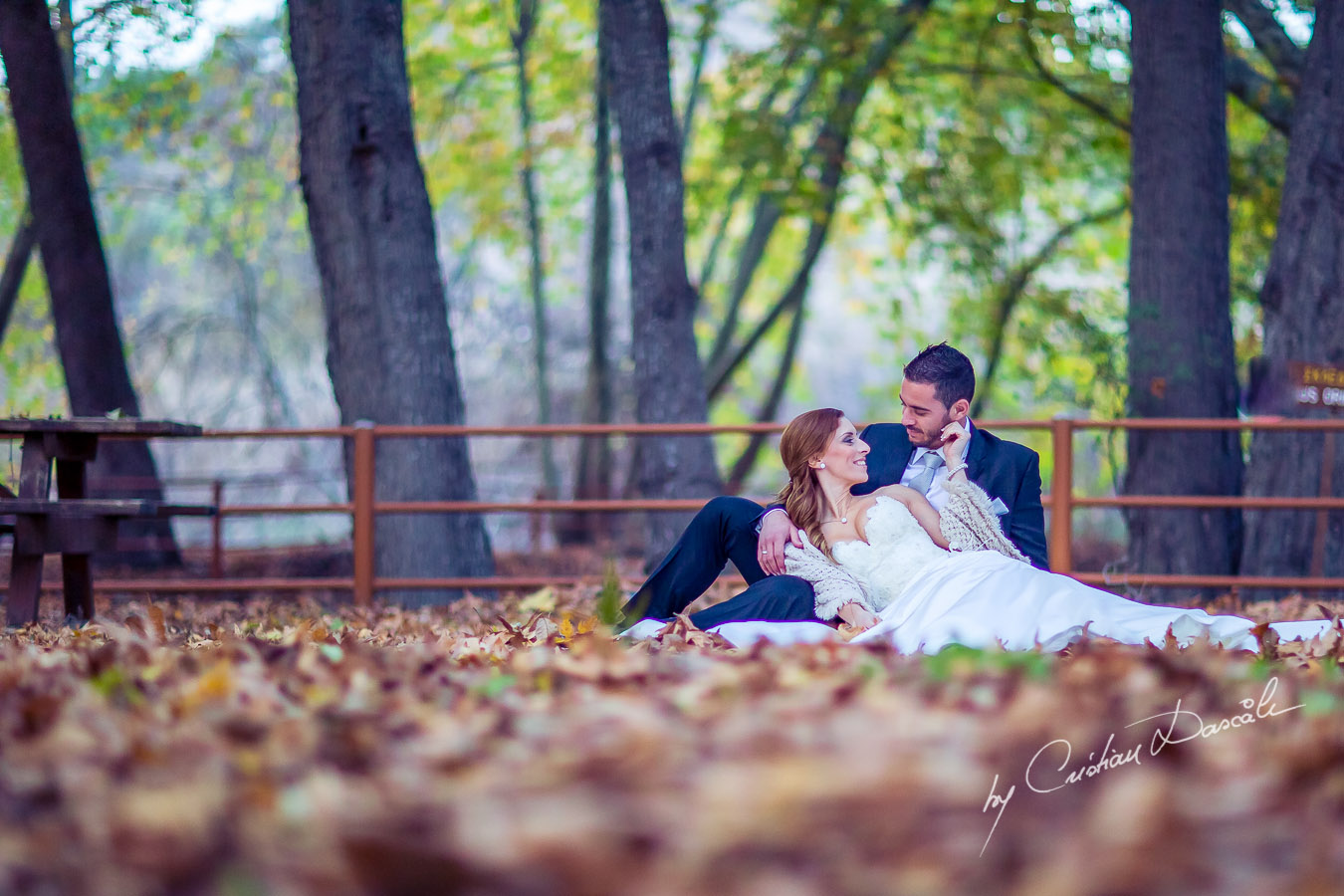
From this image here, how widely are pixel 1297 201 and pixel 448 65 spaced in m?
10.4

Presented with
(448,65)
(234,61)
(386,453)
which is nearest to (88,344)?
(386,453)

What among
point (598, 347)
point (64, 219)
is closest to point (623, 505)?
point (64, 219)

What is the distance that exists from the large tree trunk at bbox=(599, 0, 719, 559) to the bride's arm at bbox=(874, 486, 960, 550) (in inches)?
126

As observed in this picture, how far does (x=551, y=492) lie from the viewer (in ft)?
50.9

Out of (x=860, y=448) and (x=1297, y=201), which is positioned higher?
(x=1297, y=201)

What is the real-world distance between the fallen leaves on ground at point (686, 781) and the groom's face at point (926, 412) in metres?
1.68

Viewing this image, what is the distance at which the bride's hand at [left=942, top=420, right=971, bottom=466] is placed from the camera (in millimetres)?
4008

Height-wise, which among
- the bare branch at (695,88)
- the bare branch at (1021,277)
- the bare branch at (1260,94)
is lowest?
the bare branch at (1021,277)

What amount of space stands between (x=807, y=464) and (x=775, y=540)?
311 millimetres

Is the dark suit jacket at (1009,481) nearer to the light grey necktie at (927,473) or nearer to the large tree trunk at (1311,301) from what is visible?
the light grey necktie at (927,473)

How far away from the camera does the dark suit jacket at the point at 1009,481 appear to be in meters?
4.05

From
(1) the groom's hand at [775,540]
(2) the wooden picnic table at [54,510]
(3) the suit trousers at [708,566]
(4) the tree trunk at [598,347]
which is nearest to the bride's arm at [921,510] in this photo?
(1) the groom's hand at [775,540]

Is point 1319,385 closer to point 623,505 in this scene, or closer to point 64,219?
point 623,505

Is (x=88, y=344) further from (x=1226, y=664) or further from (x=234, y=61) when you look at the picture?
(x=1226, y=664)
